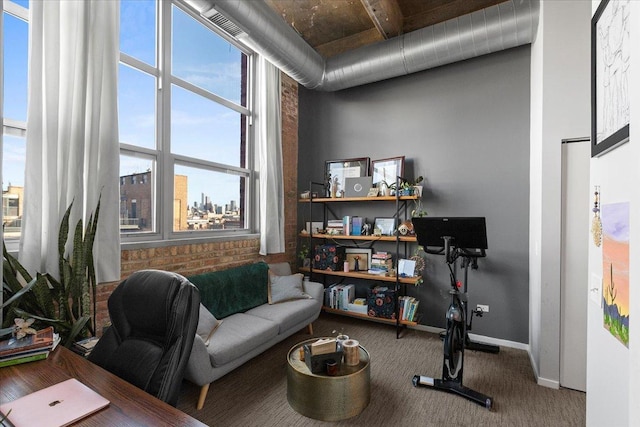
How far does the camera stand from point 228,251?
11.2ft

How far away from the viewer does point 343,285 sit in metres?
4.09

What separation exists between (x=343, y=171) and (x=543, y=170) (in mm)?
2271

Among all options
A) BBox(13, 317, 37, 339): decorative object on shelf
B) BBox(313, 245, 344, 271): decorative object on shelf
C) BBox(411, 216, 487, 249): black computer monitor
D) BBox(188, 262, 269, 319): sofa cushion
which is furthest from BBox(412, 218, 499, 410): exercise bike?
BBox(13, 317, 37, 339): decorative object on shelf

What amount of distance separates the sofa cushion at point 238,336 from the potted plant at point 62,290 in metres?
0.83

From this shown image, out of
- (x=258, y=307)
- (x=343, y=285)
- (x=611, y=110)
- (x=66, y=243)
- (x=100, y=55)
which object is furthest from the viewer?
(x=343, y=285)

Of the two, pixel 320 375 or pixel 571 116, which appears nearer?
pixel 320 375

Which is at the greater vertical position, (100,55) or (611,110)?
(100,55)

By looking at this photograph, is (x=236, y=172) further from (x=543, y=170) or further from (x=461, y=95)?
(x=543, y=170)

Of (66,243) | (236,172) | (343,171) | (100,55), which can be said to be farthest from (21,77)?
(343,171)

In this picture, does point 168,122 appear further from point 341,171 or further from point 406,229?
point 406,229

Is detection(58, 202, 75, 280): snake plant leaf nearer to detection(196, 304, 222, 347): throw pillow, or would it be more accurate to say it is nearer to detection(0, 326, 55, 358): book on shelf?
detection(0, 326, 55, 358): book on shelf

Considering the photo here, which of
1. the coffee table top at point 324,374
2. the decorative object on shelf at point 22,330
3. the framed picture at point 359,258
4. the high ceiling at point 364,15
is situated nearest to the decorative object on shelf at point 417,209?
the framed picture at point 359,258

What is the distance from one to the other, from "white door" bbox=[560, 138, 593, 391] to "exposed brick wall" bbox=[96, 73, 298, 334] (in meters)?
3.10

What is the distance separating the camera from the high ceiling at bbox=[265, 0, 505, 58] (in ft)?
11.3
